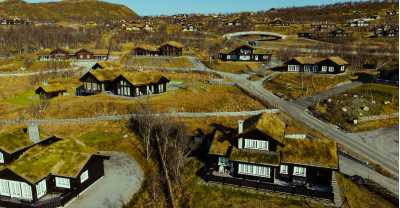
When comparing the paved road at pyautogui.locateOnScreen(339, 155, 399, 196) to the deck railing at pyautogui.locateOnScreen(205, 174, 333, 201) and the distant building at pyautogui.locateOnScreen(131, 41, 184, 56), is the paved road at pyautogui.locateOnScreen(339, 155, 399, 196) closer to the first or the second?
the deck railing at pyautogui.locateOnScreen(205, 174, 333, 201)

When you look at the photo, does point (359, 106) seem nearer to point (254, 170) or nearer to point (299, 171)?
point (299, 171)

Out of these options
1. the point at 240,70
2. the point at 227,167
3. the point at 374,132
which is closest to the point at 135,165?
the point at 227,167

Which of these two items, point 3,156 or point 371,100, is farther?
point 371,100

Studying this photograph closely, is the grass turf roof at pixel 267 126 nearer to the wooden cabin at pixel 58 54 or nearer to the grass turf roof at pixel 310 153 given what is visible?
the grass turf roof at pixel 310 153

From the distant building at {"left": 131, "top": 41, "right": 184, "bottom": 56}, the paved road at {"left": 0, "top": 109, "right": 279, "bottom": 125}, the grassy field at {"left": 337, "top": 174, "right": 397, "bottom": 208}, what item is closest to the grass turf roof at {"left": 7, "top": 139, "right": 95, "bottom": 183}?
the paved road at {"left": 0, "top": 109, "right": 279, "bottom": 125}

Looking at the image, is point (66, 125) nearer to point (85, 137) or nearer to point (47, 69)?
point (85, 137)

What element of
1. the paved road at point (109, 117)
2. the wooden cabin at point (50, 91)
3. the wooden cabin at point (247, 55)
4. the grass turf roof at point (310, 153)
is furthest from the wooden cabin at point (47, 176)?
the wooden cabin at point (247, 55)
